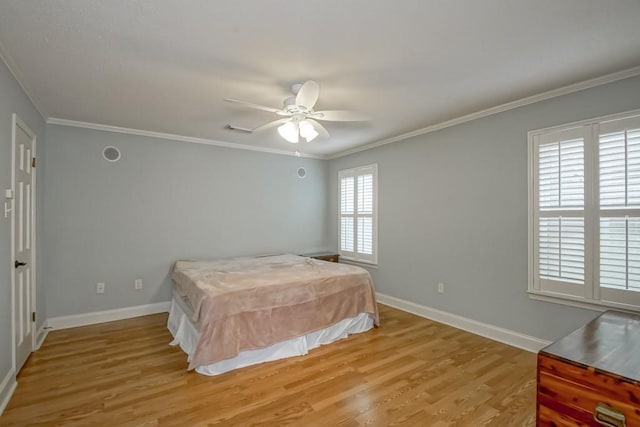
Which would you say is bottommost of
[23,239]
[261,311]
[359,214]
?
[261,311]

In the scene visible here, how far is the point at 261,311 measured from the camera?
2.88m

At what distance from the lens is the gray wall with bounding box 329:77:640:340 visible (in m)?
2.93

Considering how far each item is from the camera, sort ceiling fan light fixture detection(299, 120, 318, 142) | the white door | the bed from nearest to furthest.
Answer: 1. the white door
2. the bed
3. ceiling fan light fixture detection(299, 120, 318, 142)

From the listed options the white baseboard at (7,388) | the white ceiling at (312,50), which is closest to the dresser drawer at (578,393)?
the white ceiling at (312,50)

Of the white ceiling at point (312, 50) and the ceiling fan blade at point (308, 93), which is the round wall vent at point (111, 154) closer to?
the white ceiling at point (312, 50)

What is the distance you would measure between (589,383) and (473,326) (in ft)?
7.43

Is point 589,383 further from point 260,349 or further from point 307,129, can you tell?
point 307,129

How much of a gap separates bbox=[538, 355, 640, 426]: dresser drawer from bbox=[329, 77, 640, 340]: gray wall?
65.5 inches

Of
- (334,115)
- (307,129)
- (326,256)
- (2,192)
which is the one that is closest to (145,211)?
(2,192)

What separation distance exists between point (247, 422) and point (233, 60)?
99.7 inches

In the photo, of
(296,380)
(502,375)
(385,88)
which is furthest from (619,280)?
(296,380)

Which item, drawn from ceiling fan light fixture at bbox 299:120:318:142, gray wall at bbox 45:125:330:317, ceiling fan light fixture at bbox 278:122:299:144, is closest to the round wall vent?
gray wall at bbox 45:125:330:317

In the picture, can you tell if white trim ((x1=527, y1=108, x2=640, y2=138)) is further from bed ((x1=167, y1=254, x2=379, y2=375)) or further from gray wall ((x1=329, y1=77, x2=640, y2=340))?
bed ((x1=167, y1=254, x2=379, y2=375))

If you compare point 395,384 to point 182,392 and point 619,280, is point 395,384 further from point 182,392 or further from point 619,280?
point 619,280
